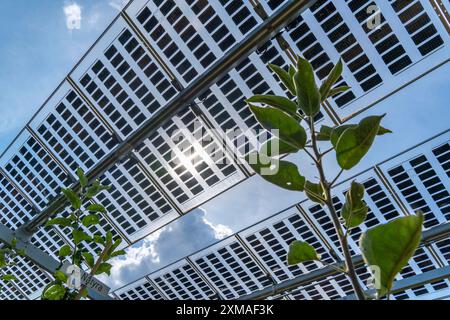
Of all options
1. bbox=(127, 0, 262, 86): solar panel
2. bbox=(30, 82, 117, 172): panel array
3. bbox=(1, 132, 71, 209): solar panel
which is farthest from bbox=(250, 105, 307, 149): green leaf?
bbox=(1, 132, 71, 209): solar panel

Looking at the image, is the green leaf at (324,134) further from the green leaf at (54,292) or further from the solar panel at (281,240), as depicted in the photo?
the solar panel at (281,240)

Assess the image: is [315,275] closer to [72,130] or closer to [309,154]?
[72,130]

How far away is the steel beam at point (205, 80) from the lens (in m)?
6.29

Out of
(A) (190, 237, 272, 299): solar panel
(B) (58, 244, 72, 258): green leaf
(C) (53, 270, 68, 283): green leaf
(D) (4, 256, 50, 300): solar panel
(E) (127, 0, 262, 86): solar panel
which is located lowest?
(A) (190, 237, 272, 299): solar panel

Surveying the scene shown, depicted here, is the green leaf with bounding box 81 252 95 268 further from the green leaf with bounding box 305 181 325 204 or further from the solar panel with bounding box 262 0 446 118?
the solar panel with bounding box 262 0 446 118

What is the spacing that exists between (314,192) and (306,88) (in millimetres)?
381

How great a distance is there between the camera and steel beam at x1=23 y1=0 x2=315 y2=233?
6.29 m

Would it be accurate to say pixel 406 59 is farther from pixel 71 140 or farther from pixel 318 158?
pixel 71 140

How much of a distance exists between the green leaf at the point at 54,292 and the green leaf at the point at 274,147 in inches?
53.5

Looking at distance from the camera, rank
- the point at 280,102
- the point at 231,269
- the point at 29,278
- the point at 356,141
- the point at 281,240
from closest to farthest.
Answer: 1. the point at 356,141
2. the point at 280,102
3. the point at 281,240
4. the point at 231,269
5. the point at 29,278

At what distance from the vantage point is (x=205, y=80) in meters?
7.18

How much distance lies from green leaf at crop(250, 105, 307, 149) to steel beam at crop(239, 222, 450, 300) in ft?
21.8

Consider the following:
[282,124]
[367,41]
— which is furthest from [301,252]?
[367,41]
